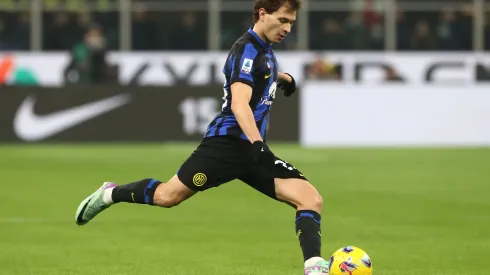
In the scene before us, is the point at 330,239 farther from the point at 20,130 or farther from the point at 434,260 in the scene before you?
the point at 20,130

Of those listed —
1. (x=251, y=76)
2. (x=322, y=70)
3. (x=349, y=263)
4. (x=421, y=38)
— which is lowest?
(x=322, y=70)

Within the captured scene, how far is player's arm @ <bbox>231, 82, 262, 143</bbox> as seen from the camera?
7488 mm

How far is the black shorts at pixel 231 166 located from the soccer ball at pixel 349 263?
0.69 meters

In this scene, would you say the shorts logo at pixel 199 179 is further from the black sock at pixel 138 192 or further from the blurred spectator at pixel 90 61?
the blurred spectator at pixel 90 61

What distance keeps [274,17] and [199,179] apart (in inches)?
47.1

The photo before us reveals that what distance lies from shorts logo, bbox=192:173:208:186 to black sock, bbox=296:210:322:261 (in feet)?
2.24

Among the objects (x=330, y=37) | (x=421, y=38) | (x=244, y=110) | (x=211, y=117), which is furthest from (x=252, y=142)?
Answer: (x=421, y=38)

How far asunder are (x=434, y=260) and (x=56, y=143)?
1503cm

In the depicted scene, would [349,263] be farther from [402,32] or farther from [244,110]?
[402,32]

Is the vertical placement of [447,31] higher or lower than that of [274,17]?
lower

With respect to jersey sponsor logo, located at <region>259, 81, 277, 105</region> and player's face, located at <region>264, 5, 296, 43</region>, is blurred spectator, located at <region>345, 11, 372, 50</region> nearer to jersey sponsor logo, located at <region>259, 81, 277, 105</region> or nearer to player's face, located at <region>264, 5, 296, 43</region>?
jersey sponsor logo, located at <region>259, 81, 277, 105</region>

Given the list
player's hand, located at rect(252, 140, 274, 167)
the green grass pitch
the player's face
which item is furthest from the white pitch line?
the player's face

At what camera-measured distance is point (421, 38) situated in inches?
1155

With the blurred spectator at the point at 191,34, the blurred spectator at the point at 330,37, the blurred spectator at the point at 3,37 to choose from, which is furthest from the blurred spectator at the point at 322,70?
the blurred spectator at the point at 3,37
